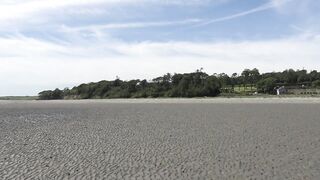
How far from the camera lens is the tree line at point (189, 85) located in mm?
88225

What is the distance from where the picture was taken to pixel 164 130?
74.4 feet

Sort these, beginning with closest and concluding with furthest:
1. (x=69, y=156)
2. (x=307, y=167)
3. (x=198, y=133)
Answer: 1. (x=307, y=167)
2. (x=69, y=156)
3. (x=198, y=133)

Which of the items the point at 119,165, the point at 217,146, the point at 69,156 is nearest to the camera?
the point at 119,165

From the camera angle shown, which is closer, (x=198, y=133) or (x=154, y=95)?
(x=198, y=133)

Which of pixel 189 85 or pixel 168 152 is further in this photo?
pixel 189 85

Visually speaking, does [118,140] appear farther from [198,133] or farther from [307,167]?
[307,167]

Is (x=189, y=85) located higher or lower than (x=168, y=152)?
higher

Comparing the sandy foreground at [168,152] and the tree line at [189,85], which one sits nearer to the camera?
the sandy foreground at [168,152]

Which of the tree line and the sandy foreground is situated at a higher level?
the tree line

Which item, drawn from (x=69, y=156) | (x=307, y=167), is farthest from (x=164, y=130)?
(x=307, y=167)

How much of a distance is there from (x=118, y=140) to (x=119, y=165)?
5.84 m

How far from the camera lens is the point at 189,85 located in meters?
95.2

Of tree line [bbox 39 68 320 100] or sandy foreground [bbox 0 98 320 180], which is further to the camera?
tree line [bbox 39 68 320 100]

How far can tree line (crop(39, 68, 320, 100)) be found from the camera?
88225mm
